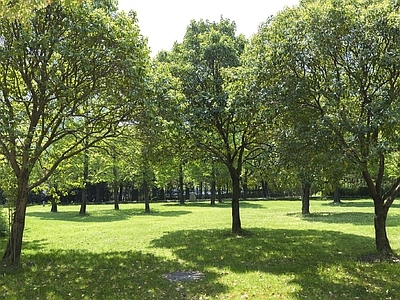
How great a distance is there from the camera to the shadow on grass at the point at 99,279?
24.8ft

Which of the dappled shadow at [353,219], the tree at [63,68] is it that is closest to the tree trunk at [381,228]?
the tree at [63,68]

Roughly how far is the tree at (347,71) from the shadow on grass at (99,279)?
4.88 m

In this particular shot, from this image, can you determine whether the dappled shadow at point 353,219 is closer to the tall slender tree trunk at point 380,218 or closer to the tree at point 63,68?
the tall slender tree trunk at point 380,218

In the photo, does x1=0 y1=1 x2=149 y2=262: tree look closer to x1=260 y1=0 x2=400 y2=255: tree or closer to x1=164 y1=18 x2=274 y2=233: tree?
x1=164 y1=18 x2=274 y2=233: tree

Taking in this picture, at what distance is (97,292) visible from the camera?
7.70 meters

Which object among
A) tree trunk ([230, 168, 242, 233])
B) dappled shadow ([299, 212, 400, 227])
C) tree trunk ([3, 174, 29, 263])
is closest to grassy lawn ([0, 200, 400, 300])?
tree trunk ([3, 174, 29, 263])

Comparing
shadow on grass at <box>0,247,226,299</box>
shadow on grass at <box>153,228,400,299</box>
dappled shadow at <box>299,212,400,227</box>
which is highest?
dappled shadow at <box>299,212,400,227</box>

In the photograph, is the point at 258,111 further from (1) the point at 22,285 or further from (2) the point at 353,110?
(1) the point at 22,285

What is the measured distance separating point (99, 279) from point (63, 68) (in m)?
5.47

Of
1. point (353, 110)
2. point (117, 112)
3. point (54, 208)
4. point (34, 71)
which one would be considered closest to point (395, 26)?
point (353, 110)

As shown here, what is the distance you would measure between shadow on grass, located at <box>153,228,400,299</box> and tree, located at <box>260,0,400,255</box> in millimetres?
1900

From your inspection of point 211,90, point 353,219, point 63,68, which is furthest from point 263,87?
point 353,219

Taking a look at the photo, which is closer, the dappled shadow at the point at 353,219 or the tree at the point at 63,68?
the tree at the point at 63,68

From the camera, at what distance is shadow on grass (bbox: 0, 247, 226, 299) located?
7.55m
